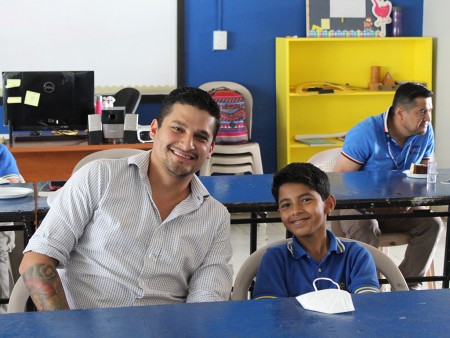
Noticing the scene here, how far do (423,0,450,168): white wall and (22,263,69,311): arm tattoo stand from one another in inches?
181

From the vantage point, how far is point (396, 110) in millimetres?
4016

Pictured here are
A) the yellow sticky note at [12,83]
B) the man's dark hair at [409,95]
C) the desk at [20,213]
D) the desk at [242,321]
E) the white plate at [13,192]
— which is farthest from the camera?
the yellow sticky note at [12,83]

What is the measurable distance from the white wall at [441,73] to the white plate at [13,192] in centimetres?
378

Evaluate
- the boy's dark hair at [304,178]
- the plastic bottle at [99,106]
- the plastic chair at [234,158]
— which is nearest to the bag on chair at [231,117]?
the plastic chair at [234,158]

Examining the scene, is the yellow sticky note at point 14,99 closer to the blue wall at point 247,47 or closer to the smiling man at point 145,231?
the blue wall at point 247,47

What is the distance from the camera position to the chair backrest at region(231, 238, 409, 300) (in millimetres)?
2420

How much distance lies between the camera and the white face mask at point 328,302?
72.6 inches

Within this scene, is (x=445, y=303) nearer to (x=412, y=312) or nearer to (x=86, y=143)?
(x=412, y=312)

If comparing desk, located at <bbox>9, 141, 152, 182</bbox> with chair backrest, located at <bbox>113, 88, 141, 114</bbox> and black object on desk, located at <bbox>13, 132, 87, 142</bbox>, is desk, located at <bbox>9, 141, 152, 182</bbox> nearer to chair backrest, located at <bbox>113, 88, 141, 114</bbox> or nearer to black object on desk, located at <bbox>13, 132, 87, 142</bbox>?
black object on desk, located at <bbox>13, 132, 87, 142</bbox>

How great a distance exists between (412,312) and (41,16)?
4686 mm

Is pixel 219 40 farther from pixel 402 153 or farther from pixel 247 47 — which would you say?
pixel 402 153

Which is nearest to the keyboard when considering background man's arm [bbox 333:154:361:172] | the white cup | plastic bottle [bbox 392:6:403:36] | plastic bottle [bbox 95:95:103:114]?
plastic bottle [bbox 95:95:103:114]

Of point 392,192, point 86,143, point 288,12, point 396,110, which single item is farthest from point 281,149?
point 392,192

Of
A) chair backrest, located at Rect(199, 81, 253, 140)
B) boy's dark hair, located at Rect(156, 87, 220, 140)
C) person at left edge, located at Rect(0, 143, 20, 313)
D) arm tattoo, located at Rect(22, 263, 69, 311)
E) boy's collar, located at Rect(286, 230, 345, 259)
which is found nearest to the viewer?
arm tattoo, located at Rect(22, 263, 69, 311)
